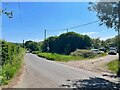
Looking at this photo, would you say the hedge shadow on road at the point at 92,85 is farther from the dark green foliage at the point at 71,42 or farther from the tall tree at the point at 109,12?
the dark green foliage at the point at 71,42

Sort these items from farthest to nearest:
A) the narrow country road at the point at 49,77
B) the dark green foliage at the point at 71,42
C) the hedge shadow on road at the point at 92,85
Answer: the dark green foliage at the point at 71,42
the narrow country road at the point at 49,77
the hedge shadow on road at the point at 92,85

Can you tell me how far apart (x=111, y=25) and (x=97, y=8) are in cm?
170

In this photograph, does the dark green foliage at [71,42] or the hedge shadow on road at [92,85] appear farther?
the dark green foliage at [71,42]

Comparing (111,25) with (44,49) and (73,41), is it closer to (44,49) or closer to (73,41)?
(73,41)

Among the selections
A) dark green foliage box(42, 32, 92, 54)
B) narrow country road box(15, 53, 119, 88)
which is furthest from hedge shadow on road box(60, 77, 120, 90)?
dark green foliage box(42, 32, 92, 54)

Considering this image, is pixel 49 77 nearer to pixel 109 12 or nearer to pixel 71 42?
pixel 109 12

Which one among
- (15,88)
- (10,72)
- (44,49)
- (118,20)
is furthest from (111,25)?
(44,49)

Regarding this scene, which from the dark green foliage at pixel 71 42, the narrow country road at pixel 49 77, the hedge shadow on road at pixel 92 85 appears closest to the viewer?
the hedge shadow on road at pixel 92 85

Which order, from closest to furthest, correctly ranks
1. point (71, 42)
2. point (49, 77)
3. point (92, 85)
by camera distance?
point (92, 85) → point (49, 77) → point (71, 42)

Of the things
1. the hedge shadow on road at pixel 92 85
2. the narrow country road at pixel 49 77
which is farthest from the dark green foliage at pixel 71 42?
the hedge shadow on road at pixel 92 85

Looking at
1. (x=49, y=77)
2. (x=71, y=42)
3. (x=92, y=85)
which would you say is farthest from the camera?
(x=71, y=42)

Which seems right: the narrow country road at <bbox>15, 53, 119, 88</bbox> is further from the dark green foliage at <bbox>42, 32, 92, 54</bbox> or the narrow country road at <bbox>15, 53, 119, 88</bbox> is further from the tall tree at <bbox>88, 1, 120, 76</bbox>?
the dark green foliage at <bbox>42, 32, 92, 54</bbox>

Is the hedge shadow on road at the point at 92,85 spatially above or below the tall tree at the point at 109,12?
below

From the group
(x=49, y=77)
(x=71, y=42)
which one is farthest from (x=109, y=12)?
(x=71, y=42)
